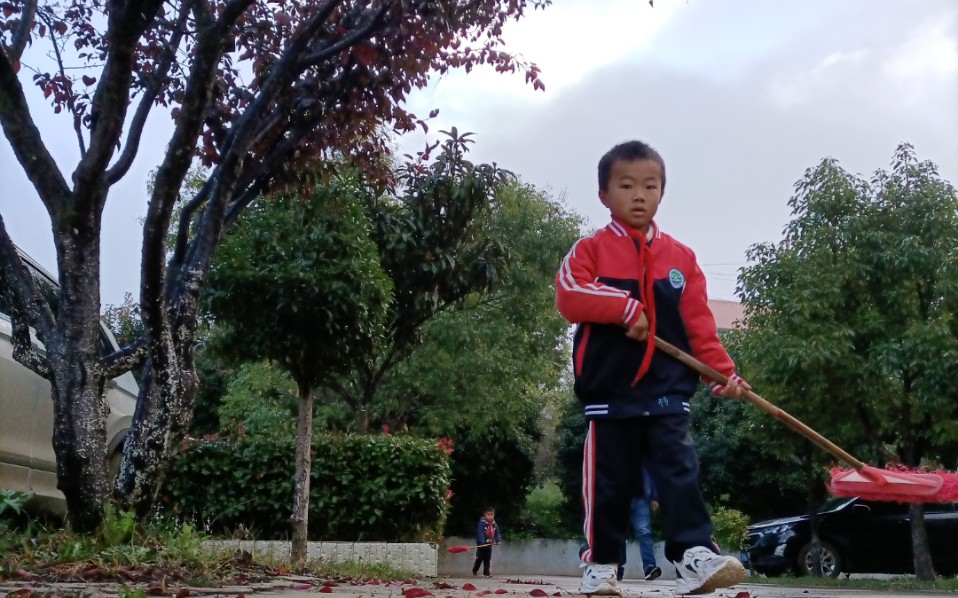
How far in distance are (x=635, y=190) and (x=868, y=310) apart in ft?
43.4

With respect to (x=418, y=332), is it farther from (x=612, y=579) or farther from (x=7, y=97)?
(x=612, y=579)

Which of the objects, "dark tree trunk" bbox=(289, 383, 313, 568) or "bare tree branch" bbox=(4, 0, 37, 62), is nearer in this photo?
"bare tree branch" bbox=(4, 0, 37, 62)

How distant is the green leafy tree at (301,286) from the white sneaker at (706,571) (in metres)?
5.83

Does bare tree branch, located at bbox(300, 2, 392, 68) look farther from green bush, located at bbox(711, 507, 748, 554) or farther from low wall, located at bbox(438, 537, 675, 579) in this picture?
low wall, located at bbox(438, 537, 675, 579)

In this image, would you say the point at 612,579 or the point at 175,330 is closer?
the point at 612,579

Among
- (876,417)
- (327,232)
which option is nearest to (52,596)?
(327,232)

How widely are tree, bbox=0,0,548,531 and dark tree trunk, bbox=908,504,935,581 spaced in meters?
11.1

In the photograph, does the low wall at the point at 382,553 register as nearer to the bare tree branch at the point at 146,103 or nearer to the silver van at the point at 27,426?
the silver van at the point at 27,426

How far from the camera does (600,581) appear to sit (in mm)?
3938

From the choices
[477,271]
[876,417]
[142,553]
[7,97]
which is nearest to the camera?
[142,553]

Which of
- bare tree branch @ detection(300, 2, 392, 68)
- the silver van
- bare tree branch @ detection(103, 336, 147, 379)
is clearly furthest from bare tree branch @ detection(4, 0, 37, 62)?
bare tree branch @ detection(103, 336, 147, 379)

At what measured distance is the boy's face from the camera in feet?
13.9

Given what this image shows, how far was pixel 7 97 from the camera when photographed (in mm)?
5469

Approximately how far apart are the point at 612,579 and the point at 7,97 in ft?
13.2
